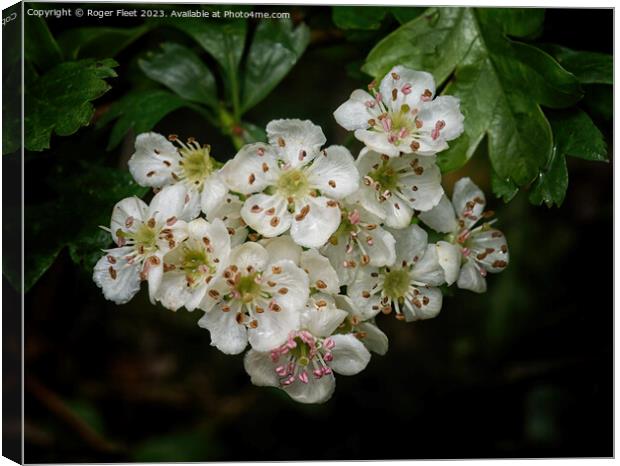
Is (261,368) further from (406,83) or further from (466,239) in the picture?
(406,83)

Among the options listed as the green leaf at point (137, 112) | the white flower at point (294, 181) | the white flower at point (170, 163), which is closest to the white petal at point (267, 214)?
the white flower at point (294, 181)

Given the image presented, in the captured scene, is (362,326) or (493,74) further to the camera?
(493,74)

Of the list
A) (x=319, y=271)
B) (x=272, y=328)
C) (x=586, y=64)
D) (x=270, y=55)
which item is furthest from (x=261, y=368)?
(x=586, y=64)

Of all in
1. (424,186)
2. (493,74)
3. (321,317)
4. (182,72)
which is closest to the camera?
(321,317)

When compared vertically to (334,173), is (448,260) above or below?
below

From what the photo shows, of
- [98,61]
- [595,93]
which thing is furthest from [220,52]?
[595,93]

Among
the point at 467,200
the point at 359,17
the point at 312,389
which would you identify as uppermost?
the point at 359,17
